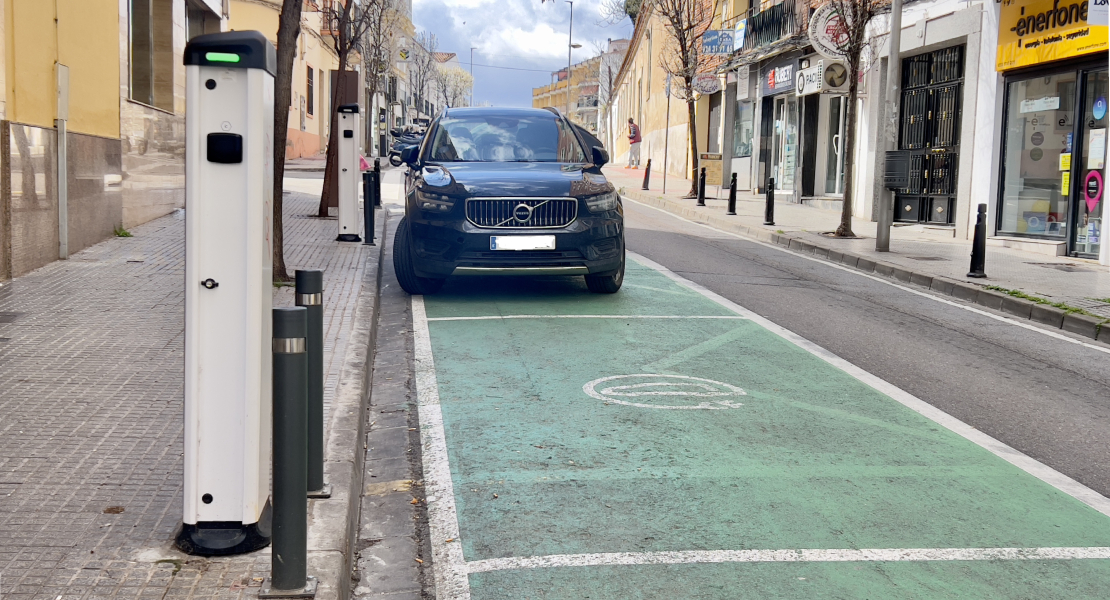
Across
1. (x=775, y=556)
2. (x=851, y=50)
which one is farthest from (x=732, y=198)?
(x=775, y=556)

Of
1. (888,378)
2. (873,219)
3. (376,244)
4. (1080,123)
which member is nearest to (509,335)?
(888,378)

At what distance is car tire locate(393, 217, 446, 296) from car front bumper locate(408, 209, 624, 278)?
1.10ft

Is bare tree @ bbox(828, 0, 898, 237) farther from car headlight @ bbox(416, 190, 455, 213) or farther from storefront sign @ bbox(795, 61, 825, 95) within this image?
car headlight @ bbox(416, 190, 455, 213)

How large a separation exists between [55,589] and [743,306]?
773cm

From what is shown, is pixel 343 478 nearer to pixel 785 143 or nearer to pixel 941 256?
pixel 941 256

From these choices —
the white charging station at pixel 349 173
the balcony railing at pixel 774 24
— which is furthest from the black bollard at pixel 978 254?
the balcony railing at pixel 774 24

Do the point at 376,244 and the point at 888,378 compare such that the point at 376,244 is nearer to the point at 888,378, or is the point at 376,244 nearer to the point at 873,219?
the point at 888,378

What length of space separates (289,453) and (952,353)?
6401mm

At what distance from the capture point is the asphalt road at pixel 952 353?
6012 mm

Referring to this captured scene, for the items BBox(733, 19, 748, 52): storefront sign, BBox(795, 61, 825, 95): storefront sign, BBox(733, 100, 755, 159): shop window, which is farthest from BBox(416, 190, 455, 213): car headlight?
BBox(733, 19, 748, 52): storefront sign

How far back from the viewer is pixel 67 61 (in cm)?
1110

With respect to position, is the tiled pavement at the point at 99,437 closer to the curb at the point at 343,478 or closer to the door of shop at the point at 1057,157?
the curb at the point at 343,478

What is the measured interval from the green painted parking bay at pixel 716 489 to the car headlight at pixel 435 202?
1.98m

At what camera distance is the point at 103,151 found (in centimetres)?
1230
